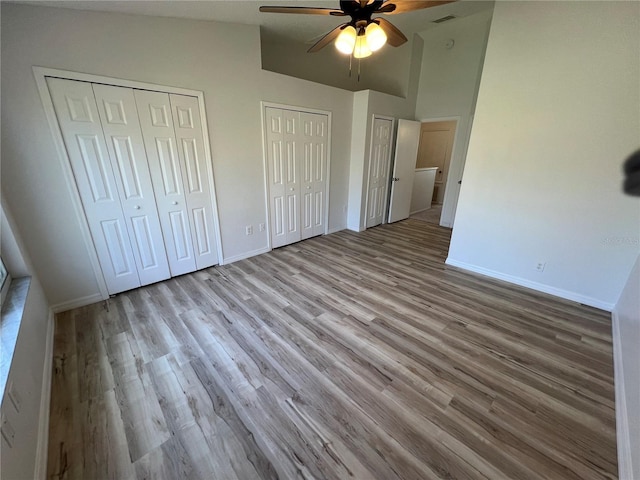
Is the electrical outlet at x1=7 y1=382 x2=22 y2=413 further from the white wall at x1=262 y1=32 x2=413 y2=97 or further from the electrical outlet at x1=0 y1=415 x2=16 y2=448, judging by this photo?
the white wall at x1=262 y1=32 x2=413 y2=97

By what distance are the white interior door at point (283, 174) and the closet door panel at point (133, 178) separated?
56.9 inches

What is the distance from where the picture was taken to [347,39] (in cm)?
185

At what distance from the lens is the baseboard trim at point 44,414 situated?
1.19 meters

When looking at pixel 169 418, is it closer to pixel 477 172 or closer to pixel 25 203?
pixel 25 203

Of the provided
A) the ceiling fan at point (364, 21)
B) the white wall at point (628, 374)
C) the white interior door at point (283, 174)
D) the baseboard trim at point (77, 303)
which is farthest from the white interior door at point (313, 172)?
the white wall at point (628, 374)

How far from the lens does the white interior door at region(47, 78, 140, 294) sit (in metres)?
2.08

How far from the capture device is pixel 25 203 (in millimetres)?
2041

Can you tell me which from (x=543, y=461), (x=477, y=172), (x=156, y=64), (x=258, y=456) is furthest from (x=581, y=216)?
(x=156, y=64)

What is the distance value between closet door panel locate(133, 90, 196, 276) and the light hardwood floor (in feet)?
1.30

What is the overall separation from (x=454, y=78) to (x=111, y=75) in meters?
5.03

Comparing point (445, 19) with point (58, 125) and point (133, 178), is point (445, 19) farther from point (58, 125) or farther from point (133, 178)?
point (58, 125)

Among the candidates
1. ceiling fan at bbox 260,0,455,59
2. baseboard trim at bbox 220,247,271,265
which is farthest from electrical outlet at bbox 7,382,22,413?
ceiling fan at bbox 260,0,455,59

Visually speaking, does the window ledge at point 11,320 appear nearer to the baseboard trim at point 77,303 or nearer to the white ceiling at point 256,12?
the baseboard trim at point 77,303

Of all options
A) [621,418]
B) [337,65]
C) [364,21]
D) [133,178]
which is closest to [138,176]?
[133,178]
